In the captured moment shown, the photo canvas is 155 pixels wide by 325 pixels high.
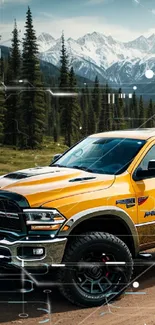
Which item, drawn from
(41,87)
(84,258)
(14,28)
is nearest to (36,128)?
(41,87)

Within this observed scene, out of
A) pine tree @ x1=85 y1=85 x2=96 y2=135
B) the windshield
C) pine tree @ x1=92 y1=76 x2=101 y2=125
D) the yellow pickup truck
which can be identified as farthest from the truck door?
pine tree @ x1=85 y1=85 x2=96 y2=135

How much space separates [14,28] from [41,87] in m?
1.69

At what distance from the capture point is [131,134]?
25.8ft

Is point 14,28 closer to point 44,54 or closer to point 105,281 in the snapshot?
point 44,54

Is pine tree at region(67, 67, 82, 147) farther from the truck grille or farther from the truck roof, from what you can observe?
the truck grille

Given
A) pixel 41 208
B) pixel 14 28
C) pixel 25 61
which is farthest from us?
pixel 25 61

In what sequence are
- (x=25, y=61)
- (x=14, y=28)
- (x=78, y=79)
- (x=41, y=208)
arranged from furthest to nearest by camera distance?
(x=78, y=79), (x=25, y=61), (x=14, y=28), (x=41, y=208)

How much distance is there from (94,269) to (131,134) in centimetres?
206

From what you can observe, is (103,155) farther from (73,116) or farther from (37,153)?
(73,116)

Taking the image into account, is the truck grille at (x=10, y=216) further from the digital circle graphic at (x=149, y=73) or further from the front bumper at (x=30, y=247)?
the digital circle graphic at (x=149, y=73)

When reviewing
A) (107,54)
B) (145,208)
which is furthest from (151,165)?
(107,54)

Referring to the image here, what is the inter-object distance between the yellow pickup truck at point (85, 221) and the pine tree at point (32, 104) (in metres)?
0.94

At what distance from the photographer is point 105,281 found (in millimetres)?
6613

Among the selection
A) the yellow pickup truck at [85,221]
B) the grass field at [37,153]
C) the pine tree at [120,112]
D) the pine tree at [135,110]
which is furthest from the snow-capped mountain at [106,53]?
the grass field at [37,153]
